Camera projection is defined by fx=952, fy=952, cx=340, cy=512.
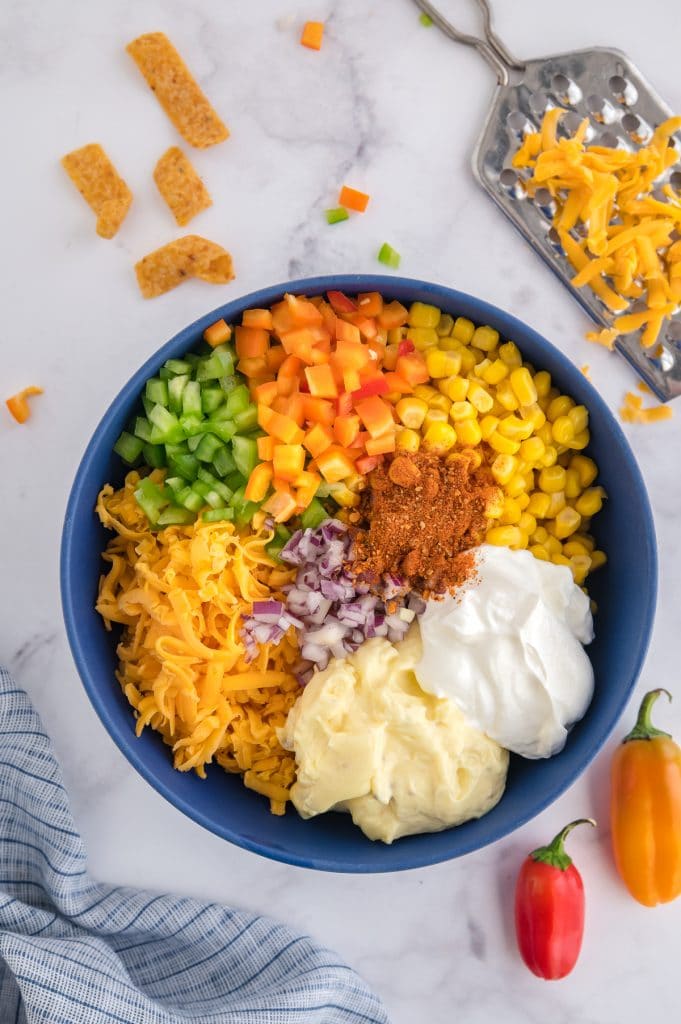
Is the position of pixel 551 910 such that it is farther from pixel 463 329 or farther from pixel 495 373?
pixel 463 329

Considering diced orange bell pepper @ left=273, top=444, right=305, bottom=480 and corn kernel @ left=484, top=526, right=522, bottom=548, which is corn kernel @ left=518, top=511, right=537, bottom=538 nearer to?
Answer: corn kernel @ left=484, top=526, right=522, bottom=548

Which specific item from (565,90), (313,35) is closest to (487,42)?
(565,90)

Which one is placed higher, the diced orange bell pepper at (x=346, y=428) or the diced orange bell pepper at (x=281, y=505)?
the diced orange bell pepper at (x=346, y=428)

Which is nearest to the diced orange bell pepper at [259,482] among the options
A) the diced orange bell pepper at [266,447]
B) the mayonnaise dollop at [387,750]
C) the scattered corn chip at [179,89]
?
the diced orange bell pepper at [266,447]

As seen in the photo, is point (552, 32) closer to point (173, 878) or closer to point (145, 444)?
point (145, 444)

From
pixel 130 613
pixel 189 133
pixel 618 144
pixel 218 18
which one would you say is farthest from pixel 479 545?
pixel 218 18

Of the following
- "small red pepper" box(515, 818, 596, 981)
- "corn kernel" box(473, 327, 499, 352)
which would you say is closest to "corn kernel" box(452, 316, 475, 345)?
"corn kernel" box(473, 327, 499, 352)

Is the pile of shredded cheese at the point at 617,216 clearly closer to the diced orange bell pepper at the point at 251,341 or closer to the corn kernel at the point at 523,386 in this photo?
the corn kernel at the point at 523,386
